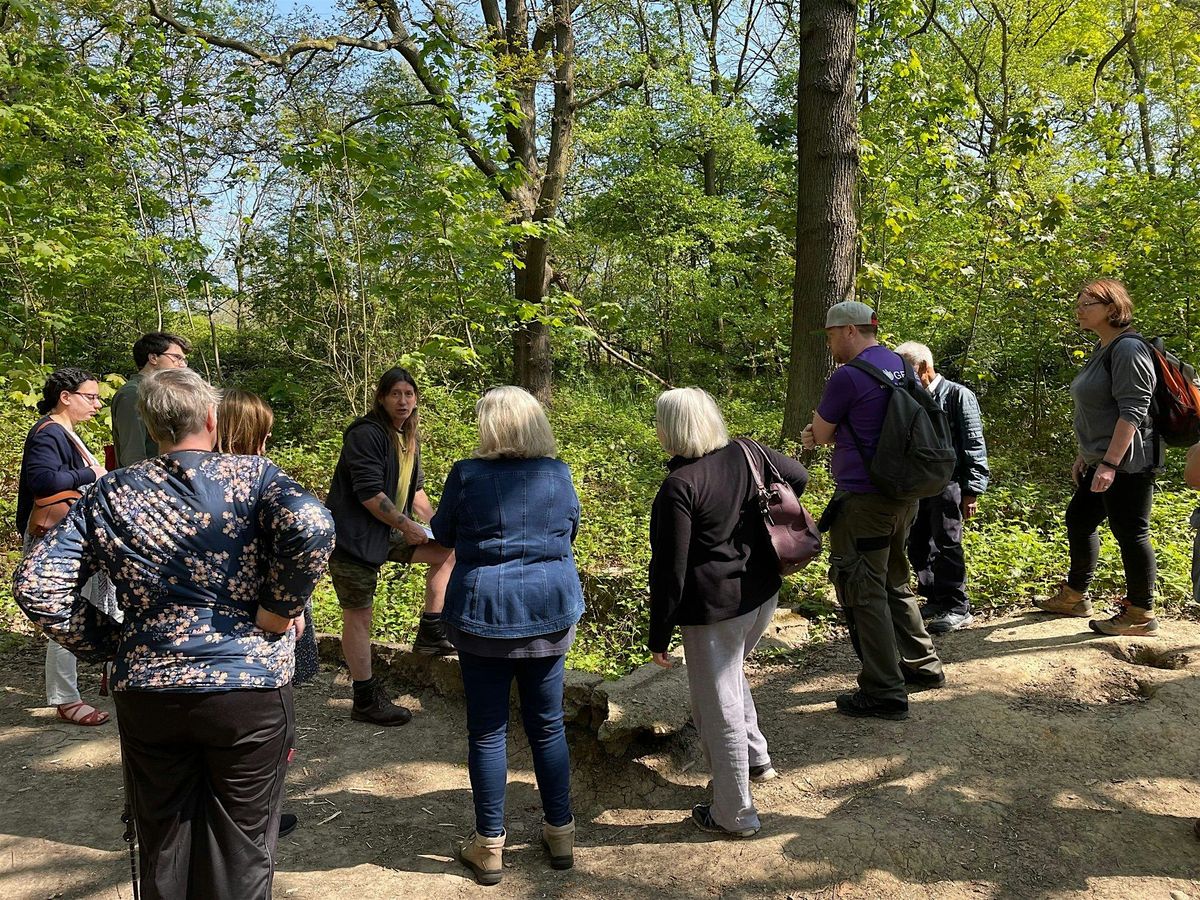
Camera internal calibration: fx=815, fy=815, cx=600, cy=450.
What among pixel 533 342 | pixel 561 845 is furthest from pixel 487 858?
pixel 533 342

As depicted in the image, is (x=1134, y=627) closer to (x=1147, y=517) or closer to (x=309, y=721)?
(x=1147, y=517)

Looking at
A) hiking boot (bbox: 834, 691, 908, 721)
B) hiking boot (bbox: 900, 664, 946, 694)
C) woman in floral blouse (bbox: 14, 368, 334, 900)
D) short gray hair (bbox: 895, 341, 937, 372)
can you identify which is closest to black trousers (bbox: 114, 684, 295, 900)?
woman in floral blouse (bbox: 14, 368, 334, 900)

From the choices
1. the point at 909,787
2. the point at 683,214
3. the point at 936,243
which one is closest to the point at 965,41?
the point at 683,214

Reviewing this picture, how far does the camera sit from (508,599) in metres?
3.04

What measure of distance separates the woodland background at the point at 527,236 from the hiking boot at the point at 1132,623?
2.65 ft

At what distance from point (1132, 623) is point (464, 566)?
13.0ft

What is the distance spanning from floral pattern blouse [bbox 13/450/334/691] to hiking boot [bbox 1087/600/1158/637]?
4536 mm

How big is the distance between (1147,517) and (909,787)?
2.37 metres

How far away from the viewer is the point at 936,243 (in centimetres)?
1027

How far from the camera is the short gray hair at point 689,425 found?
10.6 ft

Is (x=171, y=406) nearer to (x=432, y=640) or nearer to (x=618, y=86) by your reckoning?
(x=432, y=640)

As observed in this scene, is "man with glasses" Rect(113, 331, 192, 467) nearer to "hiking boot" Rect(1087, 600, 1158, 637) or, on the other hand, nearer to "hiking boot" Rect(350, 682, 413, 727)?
"hiking boot" Rect(350, 682, 413, 727)

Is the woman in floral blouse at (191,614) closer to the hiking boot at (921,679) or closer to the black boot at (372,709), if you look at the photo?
the black boot at (372,709)

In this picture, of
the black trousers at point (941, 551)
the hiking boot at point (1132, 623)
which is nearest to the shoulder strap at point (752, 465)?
the black trousers at point (941, 551)
